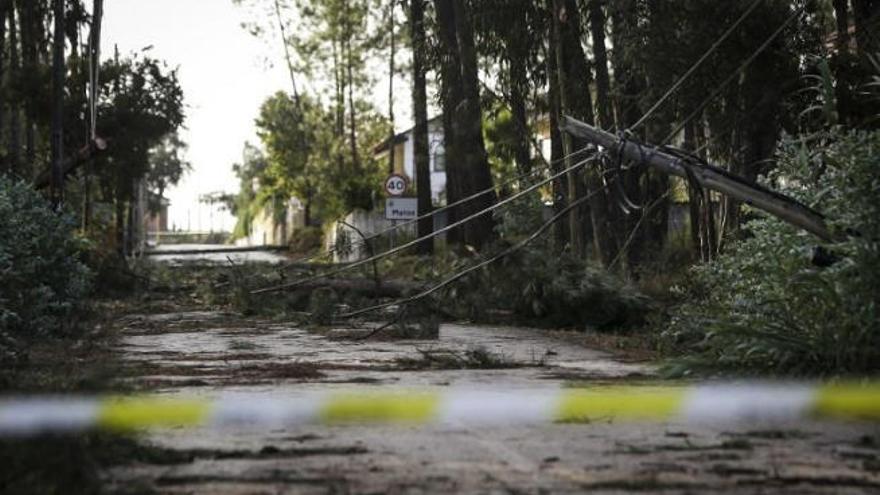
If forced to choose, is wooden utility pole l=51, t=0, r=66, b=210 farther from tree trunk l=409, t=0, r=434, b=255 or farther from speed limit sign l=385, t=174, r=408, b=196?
speed limit sign l=385, t=174, r=408, b=196

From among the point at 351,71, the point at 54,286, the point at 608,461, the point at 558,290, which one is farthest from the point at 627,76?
the point at 351,71

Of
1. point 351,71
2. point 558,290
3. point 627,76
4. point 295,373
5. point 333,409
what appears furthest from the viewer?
point 351,71

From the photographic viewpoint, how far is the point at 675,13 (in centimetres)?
1281

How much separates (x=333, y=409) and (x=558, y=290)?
262 inches

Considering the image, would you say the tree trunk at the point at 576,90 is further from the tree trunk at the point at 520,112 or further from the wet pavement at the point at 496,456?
the wet pavement at the point at 496,456

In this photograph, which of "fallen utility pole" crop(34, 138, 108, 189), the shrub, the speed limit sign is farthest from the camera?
the speed limit sign

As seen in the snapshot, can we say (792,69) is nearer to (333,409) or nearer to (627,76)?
(627,76)

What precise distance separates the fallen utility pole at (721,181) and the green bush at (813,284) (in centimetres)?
13

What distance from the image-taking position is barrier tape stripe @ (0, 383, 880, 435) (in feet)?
17.7

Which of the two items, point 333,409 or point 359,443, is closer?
point 359,443

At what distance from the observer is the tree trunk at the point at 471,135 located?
20094 millimetres

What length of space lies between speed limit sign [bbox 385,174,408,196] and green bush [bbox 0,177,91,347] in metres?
18.1

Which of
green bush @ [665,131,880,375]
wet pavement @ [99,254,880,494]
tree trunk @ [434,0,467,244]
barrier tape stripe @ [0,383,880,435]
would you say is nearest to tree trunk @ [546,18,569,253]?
tree trunk @ [434,0,467,244]

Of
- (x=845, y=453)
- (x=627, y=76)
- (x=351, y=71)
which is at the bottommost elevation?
(x=845, y=453)
